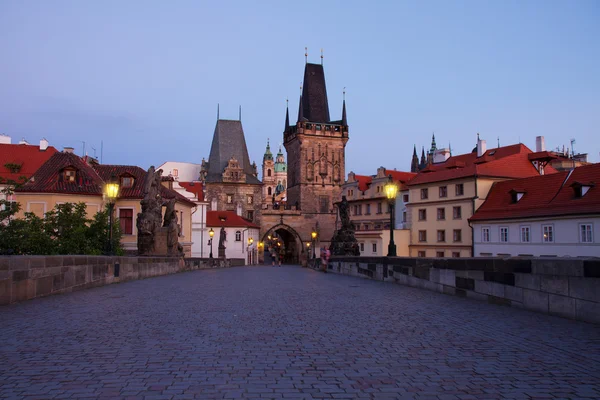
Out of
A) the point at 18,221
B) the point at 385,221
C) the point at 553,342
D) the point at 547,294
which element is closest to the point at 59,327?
the point at 553,342

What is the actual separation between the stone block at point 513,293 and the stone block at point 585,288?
131 cm

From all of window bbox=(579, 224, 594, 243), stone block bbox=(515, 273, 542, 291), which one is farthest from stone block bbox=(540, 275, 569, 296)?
window bbox=(579, 224, 594, 243)

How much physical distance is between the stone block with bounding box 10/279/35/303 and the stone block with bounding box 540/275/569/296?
345 inches

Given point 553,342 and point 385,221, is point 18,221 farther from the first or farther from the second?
point 385,221

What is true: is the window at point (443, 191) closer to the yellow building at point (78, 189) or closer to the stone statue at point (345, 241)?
the stone statue at point (345, 241)

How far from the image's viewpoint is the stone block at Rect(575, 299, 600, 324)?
7827 millimetres

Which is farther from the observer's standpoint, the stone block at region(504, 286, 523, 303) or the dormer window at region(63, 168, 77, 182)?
the dormer window at region(63, 168, 77, 182)

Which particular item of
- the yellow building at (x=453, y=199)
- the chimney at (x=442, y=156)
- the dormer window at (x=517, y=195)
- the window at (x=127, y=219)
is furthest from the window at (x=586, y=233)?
the chimney at (x=442, y=156)

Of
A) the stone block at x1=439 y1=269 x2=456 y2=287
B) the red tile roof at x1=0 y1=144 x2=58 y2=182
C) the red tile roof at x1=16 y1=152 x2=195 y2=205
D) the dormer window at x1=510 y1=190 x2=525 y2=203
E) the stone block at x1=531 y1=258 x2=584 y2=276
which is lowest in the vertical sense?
the stone block at x1=439 y1=269 x2=456 y2=287

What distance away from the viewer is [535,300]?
30.3 feet

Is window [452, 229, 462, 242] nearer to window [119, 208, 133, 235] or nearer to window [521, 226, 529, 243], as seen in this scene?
window [521, 226, 529, 243]

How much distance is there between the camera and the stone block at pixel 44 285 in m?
10.7

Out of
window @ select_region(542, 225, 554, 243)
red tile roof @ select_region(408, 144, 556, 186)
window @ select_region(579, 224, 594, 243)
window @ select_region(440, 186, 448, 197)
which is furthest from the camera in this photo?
window @ select_region(440, 186, 448, 197)

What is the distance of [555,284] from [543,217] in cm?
3233
